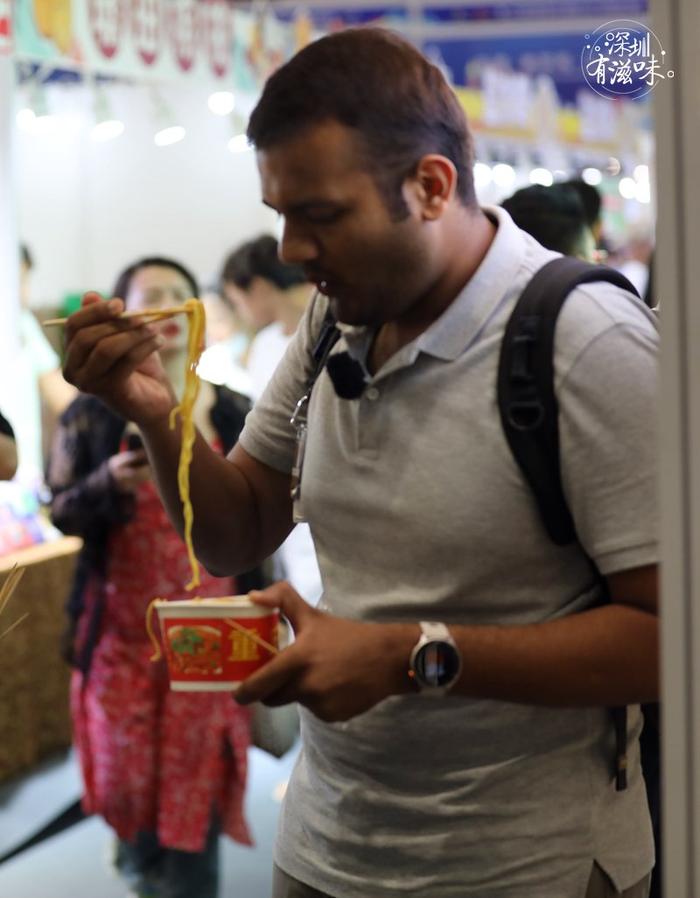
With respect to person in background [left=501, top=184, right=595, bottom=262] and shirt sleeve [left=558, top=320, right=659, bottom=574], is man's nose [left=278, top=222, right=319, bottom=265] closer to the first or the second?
shirt sleeve [left=558, top=320, right=659, bottom=574]

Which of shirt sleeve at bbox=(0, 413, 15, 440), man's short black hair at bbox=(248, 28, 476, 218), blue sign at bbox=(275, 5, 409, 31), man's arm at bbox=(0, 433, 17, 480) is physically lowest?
man's arm at bbox=(0, 433, 17, 480)

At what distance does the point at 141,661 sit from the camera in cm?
277

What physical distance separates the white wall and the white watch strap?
3.35 metres

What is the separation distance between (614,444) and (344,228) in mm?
282

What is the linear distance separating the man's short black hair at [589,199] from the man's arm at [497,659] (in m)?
1.15

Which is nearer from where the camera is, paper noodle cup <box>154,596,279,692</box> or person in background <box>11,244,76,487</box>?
paper noodle cup <box>154,596,279,692</box>

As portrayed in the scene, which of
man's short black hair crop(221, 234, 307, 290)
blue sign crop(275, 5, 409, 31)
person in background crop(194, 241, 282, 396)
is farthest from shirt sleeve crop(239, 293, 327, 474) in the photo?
blue sign crop(275, 5, 409, 31)

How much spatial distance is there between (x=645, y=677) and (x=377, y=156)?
471 mm

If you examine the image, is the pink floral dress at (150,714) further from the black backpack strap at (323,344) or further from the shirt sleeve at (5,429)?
the black backpack strap at (323,344)

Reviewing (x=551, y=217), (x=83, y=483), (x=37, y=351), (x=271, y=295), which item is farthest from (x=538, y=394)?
(x=37, y=351)

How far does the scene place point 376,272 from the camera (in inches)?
44.6

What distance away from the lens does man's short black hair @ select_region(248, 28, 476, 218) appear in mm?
1118

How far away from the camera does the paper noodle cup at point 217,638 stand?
1095mm

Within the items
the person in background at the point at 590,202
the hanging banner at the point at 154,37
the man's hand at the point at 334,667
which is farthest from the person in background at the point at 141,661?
the man's hand at the point at 334,667
